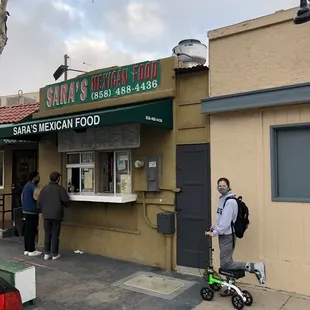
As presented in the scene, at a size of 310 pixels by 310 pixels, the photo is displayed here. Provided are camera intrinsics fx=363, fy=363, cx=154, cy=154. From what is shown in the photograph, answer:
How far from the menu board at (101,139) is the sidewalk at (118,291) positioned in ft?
7.86

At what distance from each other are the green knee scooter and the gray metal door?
116cm

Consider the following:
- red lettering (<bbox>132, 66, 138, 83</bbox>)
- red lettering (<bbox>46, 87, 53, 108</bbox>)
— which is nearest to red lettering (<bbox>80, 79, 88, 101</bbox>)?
red lettering (<bbox>46, 87, 53, 108</bbox>)

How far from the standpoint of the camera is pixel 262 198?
573cm

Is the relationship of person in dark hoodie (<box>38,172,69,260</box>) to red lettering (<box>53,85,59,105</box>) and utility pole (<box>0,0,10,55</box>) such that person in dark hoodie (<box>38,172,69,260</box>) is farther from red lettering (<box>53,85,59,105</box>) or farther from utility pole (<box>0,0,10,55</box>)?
utility pole (<box>0,0,10,55</box>)

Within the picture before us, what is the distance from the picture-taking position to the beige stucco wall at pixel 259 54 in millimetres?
5449

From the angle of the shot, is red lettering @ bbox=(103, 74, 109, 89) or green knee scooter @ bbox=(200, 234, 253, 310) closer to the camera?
green knee scooter @ bbox=(200, 234, 253, 310)

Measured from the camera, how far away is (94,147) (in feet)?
25.8

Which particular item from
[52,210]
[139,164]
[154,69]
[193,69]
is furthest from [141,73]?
[52,210]

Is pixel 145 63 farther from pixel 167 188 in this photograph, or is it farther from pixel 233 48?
pixel 167 188

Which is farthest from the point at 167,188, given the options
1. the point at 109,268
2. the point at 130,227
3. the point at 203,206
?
the point at 109,268

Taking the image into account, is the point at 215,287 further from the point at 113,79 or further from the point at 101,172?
the point at 113,79

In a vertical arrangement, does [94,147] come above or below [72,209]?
above

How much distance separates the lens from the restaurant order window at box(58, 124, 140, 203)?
7363 millimetres

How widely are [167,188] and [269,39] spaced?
10.3ft
